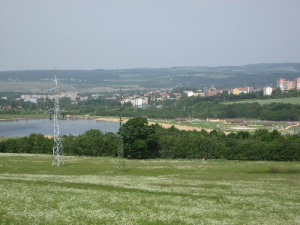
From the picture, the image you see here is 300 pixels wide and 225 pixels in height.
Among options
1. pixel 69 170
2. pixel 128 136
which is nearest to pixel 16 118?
pixel 128 136

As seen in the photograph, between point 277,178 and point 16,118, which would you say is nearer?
point 277,178

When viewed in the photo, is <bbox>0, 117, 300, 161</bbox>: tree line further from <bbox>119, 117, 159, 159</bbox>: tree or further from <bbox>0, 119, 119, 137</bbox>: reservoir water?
<bbox>0, 119, 119, 137</bbox>: reservoir water

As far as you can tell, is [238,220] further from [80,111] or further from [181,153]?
[80,111]

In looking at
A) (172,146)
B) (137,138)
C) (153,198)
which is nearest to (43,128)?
(137,138)

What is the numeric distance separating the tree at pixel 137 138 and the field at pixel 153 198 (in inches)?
639

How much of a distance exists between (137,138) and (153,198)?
35.1 m

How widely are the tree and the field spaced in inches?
639

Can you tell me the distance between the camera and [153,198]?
30672 mm

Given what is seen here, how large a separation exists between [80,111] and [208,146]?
415 ft

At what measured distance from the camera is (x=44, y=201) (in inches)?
1095

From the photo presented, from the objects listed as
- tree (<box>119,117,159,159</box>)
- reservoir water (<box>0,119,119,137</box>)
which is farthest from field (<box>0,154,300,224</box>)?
reservoir water (<box>0,119,119,137</box>)

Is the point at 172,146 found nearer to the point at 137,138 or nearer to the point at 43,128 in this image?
→ the point at 137,138

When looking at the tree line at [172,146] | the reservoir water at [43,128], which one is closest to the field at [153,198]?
the tree line at [172,146]

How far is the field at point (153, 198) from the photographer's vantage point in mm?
25062
